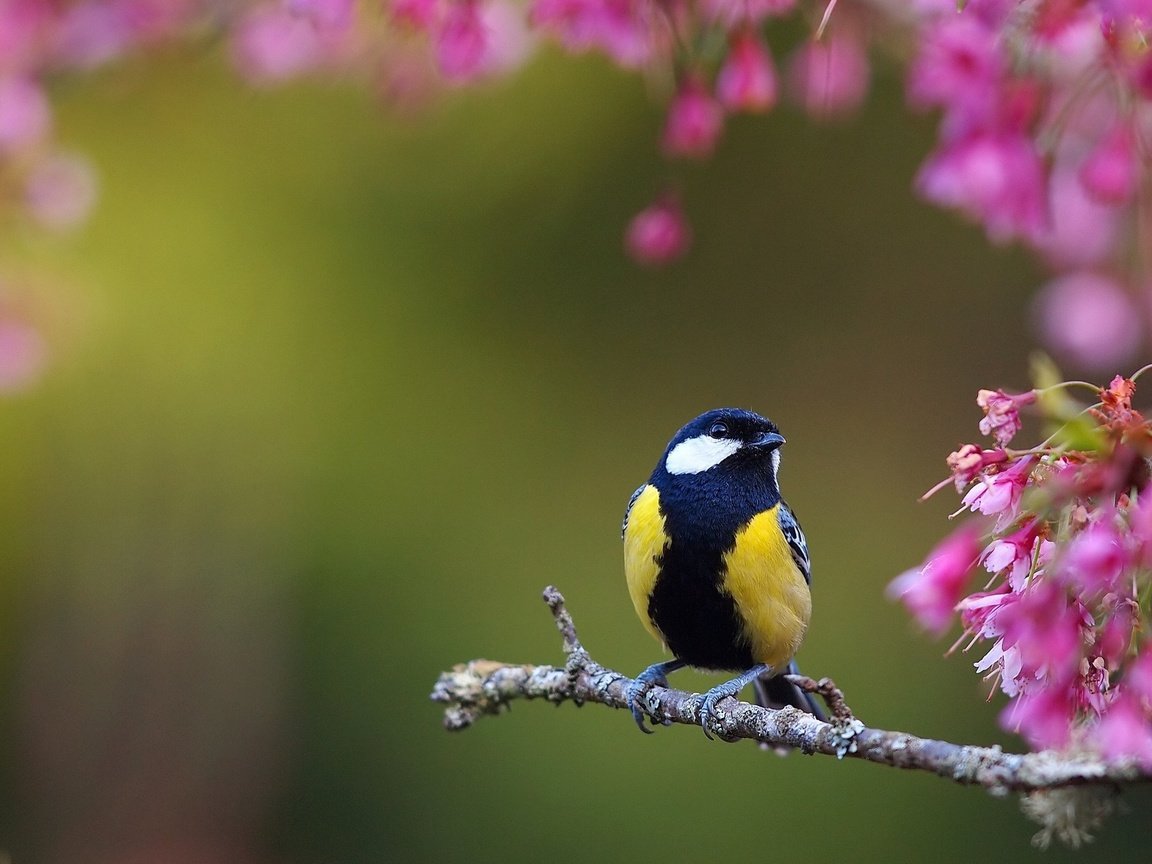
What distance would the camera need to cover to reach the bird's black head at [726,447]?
2746 mm

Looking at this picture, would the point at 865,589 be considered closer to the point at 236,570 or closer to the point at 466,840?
the point at 466,840

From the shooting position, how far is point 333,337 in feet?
18.5

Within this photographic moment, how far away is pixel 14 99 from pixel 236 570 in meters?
2.53

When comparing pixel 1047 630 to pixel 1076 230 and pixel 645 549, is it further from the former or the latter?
pixel 1076 230

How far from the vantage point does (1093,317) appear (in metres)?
4.12

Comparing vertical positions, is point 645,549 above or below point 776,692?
above

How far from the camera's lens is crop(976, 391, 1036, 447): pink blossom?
1538mm

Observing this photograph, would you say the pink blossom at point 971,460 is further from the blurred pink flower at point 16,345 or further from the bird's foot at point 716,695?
the blurred pink flower at point 16,345

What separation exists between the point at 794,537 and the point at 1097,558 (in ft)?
4.76

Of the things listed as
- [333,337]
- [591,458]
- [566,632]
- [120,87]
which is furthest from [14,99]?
[591,458]

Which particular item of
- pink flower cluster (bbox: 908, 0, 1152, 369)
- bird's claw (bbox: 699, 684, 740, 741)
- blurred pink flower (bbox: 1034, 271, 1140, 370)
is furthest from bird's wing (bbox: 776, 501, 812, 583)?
blurred pink flower (bbox: 1034, 271, 1140, 370)

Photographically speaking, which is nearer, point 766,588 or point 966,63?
point 966,63

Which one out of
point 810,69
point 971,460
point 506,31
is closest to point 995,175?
point 971,460

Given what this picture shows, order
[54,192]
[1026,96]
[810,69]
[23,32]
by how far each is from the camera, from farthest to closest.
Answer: [54,192]
[810,69]
[23,32]
[1026,96]
